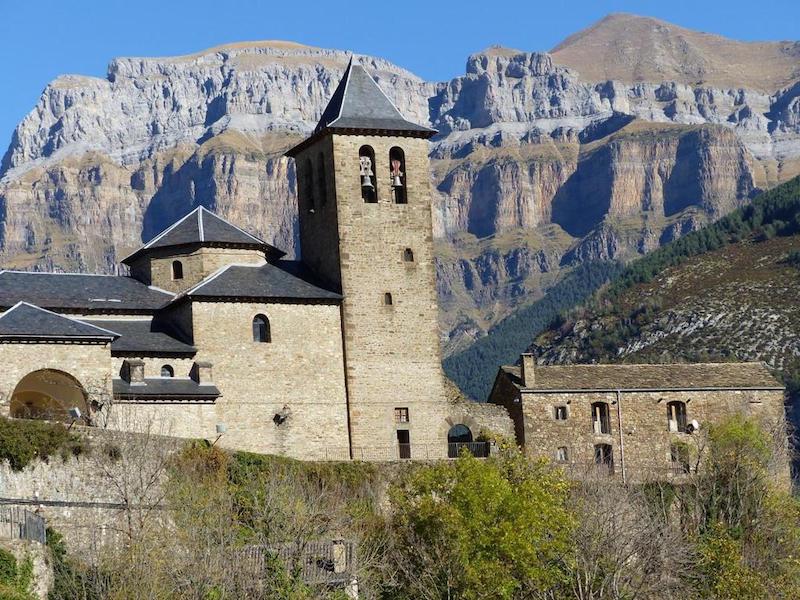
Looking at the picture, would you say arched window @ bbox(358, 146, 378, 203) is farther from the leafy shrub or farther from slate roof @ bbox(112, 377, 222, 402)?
the leafy shrub

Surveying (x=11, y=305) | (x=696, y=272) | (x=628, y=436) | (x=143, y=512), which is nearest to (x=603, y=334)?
(x=696, y=272)

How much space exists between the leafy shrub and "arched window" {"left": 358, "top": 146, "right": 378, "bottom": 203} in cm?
1920

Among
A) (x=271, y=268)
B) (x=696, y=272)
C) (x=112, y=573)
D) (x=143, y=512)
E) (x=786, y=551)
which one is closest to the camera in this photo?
(x=112, y=573)

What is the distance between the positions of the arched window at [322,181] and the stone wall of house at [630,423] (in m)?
11.2

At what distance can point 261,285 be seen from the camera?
206 ft

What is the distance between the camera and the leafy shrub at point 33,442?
47500 millimetres

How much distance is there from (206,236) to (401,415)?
35.0 ft

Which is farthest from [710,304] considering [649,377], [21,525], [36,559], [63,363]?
[36,559]

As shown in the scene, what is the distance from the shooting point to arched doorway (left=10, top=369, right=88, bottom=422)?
5662 cm

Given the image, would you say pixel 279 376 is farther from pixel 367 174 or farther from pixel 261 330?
pixel 367 174

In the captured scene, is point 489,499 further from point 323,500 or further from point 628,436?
point 628,436

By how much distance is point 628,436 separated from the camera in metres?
66.1

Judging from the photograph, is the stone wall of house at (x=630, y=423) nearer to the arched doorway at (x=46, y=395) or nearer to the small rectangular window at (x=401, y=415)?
the small rectangular window at (x=401, y=415)

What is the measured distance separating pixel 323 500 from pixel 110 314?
45.1ft
